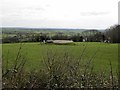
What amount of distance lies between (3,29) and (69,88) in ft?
6.70

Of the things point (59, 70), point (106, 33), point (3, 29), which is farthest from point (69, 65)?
point (106, 33)

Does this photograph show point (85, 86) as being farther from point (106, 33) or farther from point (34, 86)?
point (106, 33)

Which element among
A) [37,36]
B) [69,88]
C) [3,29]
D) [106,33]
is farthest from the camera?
[106,33]

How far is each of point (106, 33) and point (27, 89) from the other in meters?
19.9

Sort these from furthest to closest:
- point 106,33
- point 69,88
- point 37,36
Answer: point 106,33
point 37,36
point 69,88

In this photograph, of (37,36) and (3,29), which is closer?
(3,29)

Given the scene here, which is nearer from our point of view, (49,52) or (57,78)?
(57,78)

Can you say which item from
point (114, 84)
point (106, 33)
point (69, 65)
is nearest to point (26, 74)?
point (69, 65)

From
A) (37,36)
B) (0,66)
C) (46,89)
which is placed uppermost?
(37,36)

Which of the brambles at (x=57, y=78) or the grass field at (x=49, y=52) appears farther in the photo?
the grass field at (x=49, y=52)

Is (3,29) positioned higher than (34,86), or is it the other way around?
(3,29)

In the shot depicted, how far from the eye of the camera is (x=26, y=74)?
528 cm

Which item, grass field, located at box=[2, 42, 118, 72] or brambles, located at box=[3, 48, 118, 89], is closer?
brambles, located at box=[3, 48, 118, 89]

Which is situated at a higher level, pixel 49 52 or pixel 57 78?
pixel 49 52
